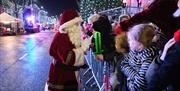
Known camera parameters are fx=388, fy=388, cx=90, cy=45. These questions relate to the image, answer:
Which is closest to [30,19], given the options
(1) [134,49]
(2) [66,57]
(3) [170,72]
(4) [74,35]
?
(4) [74,35]

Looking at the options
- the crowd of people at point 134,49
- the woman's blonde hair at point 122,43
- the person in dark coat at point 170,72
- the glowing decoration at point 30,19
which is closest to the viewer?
the person in dark coat at point 170,72

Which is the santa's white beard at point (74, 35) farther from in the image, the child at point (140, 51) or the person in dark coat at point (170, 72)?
the person in dark coat at point (170, 72)

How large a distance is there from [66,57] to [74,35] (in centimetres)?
43

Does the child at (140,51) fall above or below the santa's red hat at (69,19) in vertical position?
below

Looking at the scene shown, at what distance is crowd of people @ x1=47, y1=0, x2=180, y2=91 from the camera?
3.49 m

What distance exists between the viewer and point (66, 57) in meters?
6.44

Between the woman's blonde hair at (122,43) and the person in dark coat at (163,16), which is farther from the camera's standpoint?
the woman's blonde hair at (122,43)

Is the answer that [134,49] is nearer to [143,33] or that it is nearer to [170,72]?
[143,33]

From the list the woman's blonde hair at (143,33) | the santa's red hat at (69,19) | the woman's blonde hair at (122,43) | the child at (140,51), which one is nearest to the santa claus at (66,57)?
the santa's red hat at (69,19)

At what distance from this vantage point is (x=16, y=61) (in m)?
17.3

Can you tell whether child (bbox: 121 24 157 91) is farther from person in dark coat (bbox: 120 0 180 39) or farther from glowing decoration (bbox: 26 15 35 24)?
glowing decoration (bbox: 26 15 35 24)

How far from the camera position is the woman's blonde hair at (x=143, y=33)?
470cm

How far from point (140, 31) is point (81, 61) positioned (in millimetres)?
2123

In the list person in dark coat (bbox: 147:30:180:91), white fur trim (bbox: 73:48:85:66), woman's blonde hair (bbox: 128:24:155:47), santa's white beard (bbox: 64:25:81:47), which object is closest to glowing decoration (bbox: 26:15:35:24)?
santa's white beard (bbox: 64:25:81:47)
